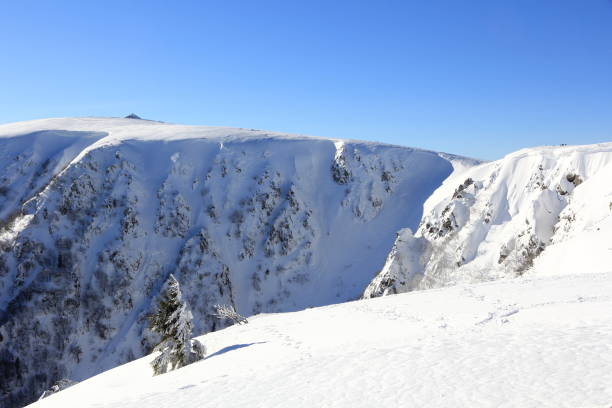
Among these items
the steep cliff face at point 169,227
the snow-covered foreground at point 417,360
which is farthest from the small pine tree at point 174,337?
the steep cliff face at point 169,227

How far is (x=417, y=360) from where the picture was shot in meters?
11.4

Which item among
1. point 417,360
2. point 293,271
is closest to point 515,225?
point 293,271

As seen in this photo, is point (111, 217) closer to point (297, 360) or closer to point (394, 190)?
point (394, 190)

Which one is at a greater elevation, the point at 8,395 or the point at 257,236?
the point at 257,236

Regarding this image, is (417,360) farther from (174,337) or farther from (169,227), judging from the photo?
(169,227)

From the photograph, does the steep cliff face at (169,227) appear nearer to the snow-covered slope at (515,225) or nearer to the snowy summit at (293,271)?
the snowy summit at (293,271)

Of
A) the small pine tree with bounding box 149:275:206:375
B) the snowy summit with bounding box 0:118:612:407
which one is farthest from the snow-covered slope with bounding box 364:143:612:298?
the small pine tree with bounding box 149:275:206:375

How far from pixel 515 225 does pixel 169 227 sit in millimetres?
41275

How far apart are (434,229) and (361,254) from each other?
1208 cm

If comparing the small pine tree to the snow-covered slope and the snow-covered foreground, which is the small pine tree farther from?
the snow-covered slope

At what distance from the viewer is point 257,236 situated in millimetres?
57406

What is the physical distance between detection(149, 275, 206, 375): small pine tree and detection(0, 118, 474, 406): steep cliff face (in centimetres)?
2951

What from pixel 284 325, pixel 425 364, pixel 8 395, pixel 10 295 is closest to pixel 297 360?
pixel 425 364

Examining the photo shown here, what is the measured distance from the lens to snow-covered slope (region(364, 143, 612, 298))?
33.6 metres
